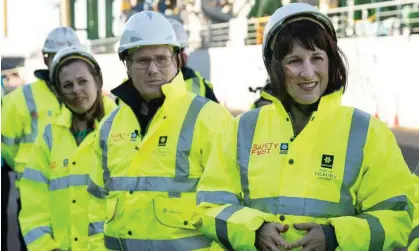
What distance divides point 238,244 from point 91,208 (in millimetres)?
1529

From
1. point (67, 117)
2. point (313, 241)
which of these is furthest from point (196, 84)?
point (313, 241)

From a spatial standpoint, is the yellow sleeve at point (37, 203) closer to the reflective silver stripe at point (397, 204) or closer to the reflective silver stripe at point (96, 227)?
the reflective silver stripe at point (96, 227)

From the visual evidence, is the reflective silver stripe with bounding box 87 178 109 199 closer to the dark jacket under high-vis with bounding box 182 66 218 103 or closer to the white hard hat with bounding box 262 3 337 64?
the white hard hat with bounding box 262 3 337 64

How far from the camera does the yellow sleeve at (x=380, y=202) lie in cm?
297

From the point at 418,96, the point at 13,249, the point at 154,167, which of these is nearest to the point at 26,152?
the point at 13,249

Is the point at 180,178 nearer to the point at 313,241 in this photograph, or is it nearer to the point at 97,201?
the point at 97,201

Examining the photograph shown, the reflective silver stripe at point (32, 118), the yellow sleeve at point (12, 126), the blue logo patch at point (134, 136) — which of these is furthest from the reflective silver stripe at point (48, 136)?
the yellow sleeve at point (12, 126)

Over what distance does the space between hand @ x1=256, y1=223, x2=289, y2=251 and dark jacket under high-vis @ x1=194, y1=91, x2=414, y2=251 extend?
0.03 meters

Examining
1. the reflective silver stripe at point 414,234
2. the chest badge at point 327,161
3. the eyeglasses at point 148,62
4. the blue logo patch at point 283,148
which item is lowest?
the reflective silver stripe at point 414,234

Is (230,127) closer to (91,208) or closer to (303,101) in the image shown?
(303,101)

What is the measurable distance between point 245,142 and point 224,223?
33 cm

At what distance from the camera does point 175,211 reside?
3930 mm

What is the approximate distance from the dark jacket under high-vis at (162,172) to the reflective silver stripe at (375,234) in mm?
1017

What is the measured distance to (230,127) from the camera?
335 centimetres
